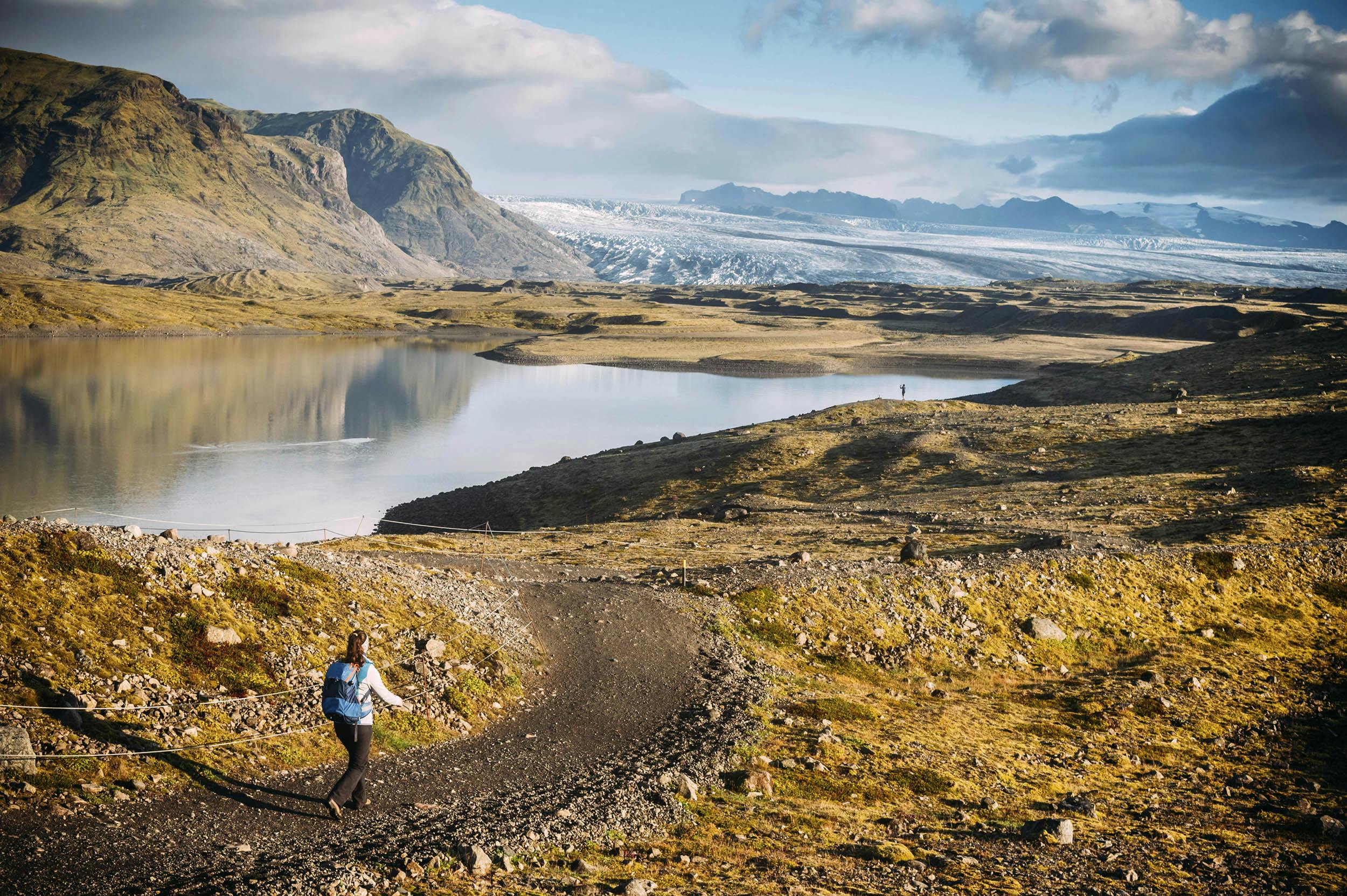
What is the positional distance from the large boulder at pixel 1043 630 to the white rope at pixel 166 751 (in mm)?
19645

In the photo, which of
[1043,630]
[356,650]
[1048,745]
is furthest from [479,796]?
[1043,630]

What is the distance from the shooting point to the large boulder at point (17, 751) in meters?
13.5

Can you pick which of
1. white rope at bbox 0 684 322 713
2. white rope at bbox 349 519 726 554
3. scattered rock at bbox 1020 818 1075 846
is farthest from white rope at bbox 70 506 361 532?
scattered rock at bbox 1020 818 1075 846

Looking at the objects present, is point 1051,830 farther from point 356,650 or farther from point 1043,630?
point 1043,630

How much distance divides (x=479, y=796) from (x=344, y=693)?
2915 mm

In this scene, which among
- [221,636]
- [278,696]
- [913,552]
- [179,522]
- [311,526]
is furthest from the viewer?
[311,526]

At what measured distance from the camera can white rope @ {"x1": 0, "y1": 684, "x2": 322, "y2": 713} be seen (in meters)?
14.6

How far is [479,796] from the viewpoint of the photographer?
15.7m

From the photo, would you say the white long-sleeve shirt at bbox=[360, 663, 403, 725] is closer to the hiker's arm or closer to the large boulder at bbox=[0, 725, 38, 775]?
the hiker's arm

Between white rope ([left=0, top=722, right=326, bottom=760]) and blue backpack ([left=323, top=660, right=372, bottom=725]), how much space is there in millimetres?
2235

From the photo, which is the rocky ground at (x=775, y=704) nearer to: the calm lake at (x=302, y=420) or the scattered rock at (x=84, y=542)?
the scattered rock at (x=84, y=542)

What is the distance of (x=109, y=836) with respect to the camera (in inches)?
501

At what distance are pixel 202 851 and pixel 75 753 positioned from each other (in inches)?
117

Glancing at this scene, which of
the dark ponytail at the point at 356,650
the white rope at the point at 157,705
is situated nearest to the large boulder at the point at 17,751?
the white rope at the point at 157,705
